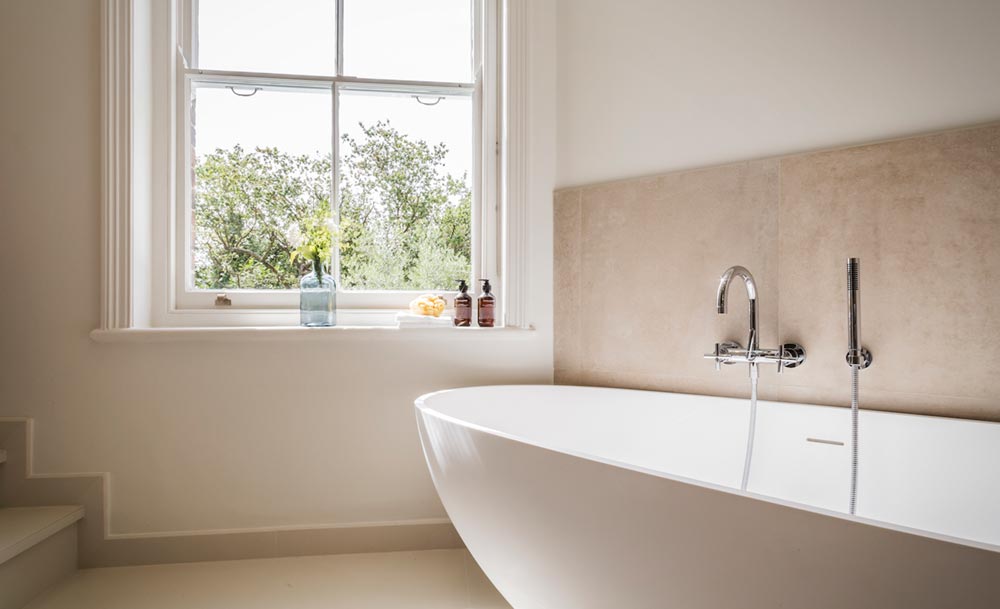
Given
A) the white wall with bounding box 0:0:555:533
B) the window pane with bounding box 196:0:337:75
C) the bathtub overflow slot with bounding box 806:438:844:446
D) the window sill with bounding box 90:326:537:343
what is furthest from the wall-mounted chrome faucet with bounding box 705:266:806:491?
the window pane with bounding box 196:0:337:75

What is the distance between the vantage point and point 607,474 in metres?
0.92

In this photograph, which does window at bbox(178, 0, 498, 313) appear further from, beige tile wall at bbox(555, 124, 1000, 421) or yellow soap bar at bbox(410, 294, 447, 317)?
beige tile wall at bbox(555, 124, 1000, 421)

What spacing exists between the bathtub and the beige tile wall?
5.0 inches

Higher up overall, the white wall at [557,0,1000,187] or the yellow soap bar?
the white wall at [557,0,1000,187]

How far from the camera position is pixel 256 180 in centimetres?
207

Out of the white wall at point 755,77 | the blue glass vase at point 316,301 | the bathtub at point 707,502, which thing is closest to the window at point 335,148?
the blue glass vase at point 316,301

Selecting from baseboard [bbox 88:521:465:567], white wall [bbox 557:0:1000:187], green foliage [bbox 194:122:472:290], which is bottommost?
baseboard [bbox 88:521:465:567]

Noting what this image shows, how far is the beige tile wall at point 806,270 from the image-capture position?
133cm

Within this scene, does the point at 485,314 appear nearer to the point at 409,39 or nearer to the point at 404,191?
the point at 404,191

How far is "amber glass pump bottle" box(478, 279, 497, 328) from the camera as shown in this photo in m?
1.98

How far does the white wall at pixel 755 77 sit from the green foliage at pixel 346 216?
51cm

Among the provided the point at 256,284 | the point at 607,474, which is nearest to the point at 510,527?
the point at 607,474

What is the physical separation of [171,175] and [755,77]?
194 cm

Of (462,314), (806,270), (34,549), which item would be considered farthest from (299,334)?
(806,270)
